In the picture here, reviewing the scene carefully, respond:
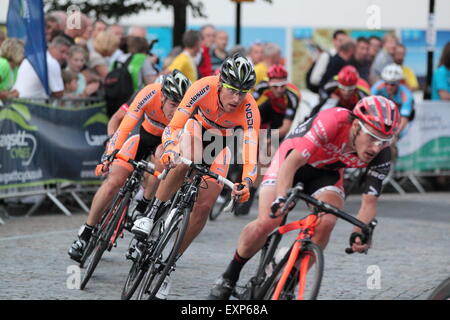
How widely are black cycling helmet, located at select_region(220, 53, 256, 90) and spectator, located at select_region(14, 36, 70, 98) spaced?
6.02 m

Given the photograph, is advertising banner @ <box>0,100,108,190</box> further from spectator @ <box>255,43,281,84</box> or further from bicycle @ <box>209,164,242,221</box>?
spectator @ <box>255,43,281,84</box>

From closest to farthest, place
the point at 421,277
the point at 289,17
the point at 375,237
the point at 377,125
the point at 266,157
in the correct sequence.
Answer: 1. the point at 377,125
2. the point at 421,277
3. the point at 375,237
4. the point at 266,157
5. the point at 289,17

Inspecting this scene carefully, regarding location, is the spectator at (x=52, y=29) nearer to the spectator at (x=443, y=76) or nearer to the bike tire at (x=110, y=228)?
the bike tire at (x=110, y=228)

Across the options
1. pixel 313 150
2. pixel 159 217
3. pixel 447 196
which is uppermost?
pixel 313 150

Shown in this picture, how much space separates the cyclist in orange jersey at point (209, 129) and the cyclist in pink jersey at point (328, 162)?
0.32 meters

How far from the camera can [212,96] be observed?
8156 mm

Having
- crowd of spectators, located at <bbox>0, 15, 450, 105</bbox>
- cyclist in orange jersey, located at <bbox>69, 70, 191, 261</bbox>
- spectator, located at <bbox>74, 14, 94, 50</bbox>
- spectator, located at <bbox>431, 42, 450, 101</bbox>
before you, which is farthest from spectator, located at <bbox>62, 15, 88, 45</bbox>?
spectator, located at <bbox>431, 42, 450, 101</bbox>

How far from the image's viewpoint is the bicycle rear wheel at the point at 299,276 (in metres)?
6.00

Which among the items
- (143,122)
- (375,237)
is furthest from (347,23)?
(143,122)

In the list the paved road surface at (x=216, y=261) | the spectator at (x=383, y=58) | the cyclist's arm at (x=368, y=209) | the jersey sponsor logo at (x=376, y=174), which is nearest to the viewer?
the cyclist's arm at (x=368, y=209)

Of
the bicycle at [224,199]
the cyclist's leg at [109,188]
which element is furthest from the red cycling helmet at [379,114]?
the bicycle at [224,199]

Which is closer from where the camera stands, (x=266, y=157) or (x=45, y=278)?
(x=45, y=278)

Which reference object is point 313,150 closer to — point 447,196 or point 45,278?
point 45,278
